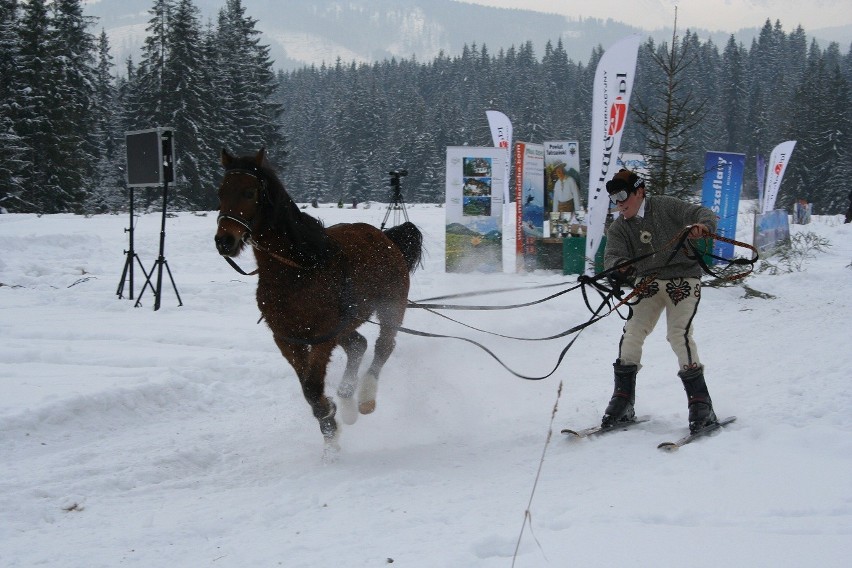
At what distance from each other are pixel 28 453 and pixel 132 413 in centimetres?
113

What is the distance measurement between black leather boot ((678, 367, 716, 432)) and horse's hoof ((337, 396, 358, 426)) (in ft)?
8.80

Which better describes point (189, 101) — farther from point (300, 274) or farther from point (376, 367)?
point (300, 274)

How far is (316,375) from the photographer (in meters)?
5.12

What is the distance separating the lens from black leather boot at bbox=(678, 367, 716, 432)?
15.5ft

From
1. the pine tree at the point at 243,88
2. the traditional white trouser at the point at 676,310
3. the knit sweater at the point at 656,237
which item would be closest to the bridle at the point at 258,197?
the knit sweater at the point at 656,237

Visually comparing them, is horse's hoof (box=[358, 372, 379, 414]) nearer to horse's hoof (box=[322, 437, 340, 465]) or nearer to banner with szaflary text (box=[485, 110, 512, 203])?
horse's hoof (box=[322, 437, 340, 465])

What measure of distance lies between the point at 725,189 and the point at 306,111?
3357 inches

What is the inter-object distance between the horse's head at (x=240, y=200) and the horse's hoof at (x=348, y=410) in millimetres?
1732

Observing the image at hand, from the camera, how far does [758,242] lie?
57.3 feet

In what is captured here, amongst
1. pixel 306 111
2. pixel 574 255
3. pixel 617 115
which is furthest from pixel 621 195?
pixel 306 111

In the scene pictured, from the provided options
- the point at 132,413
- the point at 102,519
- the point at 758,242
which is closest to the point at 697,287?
the point at 102,519

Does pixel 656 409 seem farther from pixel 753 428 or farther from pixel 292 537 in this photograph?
pixel 292 537

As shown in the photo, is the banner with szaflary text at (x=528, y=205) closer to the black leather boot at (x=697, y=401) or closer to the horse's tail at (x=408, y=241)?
the horse's tail at (x=408, y=241)

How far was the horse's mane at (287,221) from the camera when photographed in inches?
189
